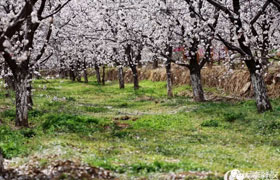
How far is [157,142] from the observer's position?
15703 millimetres

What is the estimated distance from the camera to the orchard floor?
10.9 metres

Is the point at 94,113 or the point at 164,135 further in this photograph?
the point at 94,113

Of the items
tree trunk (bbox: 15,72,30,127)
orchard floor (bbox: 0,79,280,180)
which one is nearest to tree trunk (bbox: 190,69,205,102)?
orchard floor (bbox: 0,79,280,180)

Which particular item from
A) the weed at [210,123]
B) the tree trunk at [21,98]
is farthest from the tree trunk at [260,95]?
the tree trunk at [21,98]

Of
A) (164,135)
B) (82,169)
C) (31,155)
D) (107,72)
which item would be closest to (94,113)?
(164,135)

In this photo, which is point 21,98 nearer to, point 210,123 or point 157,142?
point 157,142

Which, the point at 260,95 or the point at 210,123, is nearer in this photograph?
the point at 210,123

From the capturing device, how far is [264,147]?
567 inches

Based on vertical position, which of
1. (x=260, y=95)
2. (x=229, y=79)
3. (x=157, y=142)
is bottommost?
(x=157, y=142)

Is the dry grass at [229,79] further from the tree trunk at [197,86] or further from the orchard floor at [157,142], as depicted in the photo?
the orchard floor at [157,142]

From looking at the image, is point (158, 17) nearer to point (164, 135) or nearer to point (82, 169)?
point (164, 135)

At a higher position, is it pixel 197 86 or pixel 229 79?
pixel 229 79

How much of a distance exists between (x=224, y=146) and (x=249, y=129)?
418 cm

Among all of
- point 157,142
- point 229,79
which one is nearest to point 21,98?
point 157,142
